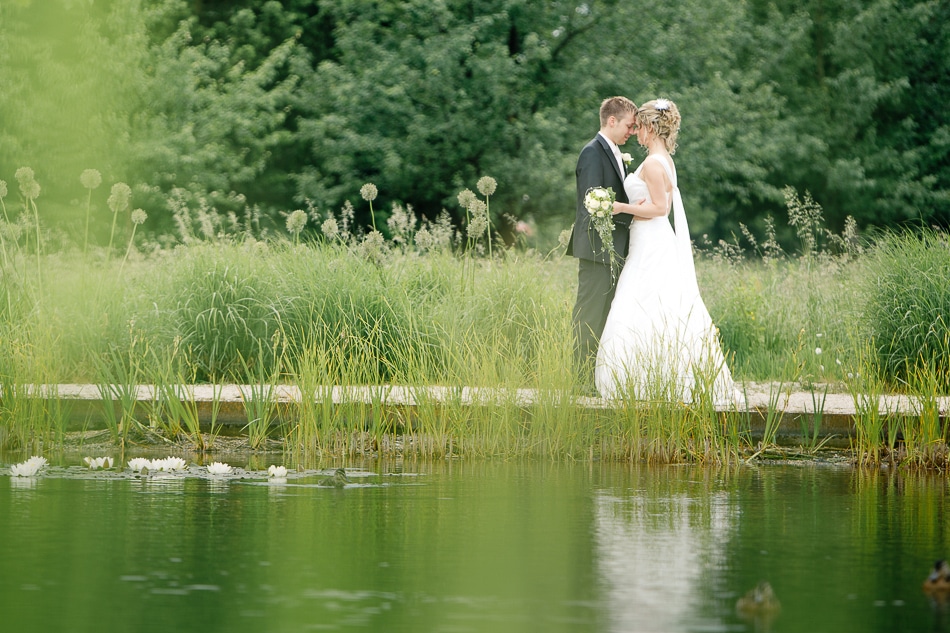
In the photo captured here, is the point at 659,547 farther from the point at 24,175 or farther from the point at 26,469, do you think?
the point at 24,175

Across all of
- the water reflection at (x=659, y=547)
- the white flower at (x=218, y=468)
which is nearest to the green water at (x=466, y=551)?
the water reflection at (x=659, y=547)

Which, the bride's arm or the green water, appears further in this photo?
the bride's arm

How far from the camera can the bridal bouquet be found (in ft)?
32.2

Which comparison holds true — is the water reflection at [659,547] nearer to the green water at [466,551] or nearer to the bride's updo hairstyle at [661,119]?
the green water at [466,551]

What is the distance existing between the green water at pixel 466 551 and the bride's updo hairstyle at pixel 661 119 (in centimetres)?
294

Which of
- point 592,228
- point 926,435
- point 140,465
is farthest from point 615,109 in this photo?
point 140,465

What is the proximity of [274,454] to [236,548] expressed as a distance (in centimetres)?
355

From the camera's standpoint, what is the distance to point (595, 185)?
10.3 m

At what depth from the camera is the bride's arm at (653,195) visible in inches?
402

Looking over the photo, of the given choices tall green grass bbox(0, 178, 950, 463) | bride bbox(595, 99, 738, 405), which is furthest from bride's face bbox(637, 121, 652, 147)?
tall green grass bbox(0, 178, 950, 463)

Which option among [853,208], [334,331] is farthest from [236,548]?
[853,208]

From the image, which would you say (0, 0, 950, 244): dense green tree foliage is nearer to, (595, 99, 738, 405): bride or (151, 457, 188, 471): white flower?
(595, 99, 738, 405): bride

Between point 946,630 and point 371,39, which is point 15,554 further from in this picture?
point 371,39

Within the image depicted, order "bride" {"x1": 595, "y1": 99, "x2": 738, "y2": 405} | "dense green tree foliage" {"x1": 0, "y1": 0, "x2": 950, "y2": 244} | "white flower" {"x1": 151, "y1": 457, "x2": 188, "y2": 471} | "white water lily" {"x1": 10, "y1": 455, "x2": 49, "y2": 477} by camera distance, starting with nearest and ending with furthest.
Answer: "white water lily" {"x1": 10, "y1": 455, "x2": 49, "y2": 477}, "white flower" {"x1": 151, "y1": 457, "x2": 188, "y2": 471}, "bride" {"x1": 595, "y1": 99, "x2": 738, "y2": 405}, "dense green tree foliage" {"x1": 0, "y1": 0, "x2": 950, "y2": 244}
